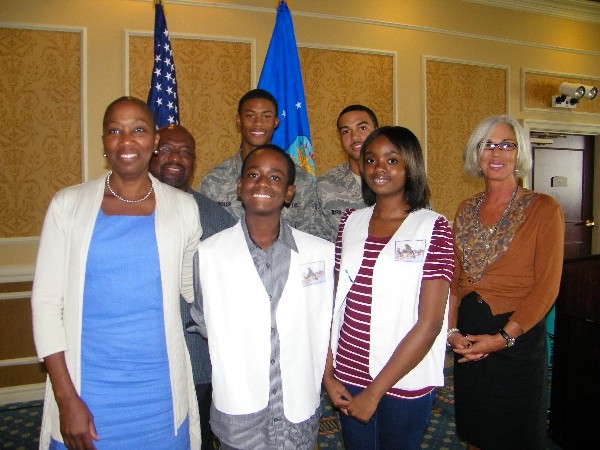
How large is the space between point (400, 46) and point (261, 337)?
4371 mm

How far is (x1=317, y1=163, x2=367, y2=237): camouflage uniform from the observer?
254 cm

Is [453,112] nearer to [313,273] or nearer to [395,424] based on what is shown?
[313,273]

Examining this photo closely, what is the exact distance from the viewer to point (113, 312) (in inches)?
57.4

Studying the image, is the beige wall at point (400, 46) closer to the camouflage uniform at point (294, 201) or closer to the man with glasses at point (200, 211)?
the camouflage uniform at point (294, 201)

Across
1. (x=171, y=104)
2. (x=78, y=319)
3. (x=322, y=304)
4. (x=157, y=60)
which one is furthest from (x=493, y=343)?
(x=157, y=60)

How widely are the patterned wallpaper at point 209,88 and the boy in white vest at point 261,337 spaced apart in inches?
116

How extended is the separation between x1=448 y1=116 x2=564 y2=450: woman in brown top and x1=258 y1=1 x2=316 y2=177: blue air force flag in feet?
5.51

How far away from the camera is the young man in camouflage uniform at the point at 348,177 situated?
2.55 metres

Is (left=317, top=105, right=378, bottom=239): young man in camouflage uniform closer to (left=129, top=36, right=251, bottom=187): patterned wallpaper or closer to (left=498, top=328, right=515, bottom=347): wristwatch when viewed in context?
(left=498, top=328, right=515, bottom=347): wristwatch

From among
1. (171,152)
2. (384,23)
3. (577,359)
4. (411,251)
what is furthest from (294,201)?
Answer: (384,23)

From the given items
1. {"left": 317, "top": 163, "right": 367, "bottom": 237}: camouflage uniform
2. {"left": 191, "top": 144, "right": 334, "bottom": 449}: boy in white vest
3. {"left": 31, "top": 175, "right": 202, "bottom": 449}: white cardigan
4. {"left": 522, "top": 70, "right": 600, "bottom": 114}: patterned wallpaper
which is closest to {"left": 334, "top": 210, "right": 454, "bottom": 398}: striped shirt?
{"left": 191, "top": 144, "right": 334, "bottom": 449}: boy in white vest

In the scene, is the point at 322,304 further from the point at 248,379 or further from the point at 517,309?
the point at 517,309

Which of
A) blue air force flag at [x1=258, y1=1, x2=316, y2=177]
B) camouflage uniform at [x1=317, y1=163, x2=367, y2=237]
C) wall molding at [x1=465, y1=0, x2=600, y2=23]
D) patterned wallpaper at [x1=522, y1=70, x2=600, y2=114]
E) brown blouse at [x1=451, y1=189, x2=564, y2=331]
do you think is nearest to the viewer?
brown blouse at [x1=451, y1=189, x2=564, y2=331]

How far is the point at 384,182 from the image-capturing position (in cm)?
167
